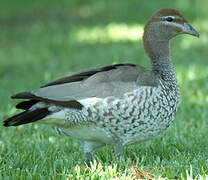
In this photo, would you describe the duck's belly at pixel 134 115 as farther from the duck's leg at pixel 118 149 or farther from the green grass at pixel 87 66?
the green grass at pixel 87 66

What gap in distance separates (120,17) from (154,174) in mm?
10987

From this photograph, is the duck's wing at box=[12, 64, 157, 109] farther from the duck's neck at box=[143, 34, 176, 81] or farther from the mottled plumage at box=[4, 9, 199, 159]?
the duck's neck at box=[143, 34, 176, 81]

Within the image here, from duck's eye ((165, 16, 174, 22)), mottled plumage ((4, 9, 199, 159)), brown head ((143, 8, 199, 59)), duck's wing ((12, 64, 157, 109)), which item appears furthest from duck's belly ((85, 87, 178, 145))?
duck's eye ((165, 16, 174, 22))

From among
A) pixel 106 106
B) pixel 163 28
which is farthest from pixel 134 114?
pixel 163 28

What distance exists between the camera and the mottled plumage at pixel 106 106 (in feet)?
14.8

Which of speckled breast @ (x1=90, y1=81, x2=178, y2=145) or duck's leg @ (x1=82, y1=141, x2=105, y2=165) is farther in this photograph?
duck's leg @ (x1=82, y1=141, x2=105, y2=165)

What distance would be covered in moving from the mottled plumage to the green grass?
0.89 feet

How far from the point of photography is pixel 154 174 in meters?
3.93

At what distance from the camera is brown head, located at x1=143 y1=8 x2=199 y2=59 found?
17.0 feet

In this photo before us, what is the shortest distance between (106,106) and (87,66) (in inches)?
196

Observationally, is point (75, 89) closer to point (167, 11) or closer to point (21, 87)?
point (167, 11)

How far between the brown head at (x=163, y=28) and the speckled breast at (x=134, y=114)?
0.67m

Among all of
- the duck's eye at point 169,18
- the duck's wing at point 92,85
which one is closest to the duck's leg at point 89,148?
the duck's wing at point 92,85

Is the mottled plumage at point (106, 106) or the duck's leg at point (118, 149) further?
the duck's leg at point (118, 149)
